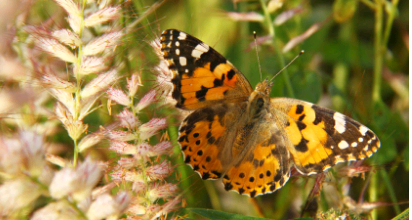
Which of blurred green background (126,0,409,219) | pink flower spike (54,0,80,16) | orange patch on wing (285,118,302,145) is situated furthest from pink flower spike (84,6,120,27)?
orange patch on wing (285,118,302,145)

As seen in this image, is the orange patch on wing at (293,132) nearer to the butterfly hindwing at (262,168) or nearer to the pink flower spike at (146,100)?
the butterfly hindwing at (262,168)

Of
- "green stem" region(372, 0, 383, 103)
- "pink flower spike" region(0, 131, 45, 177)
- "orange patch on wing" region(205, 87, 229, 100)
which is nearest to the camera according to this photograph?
"pink flower spike" region(0, 131, 45, 177)

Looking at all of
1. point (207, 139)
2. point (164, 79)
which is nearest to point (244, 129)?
point (207, 139)

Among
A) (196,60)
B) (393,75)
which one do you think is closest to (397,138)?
(393,75)

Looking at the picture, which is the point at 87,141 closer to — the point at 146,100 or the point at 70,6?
the point at 146,100

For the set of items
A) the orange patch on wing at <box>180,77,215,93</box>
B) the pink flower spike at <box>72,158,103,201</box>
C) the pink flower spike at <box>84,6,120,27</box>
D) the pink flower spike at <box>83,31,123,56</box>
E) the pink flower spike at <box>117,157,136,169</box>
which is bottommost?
the pink flower spike at <box>117,157,136,169</box>

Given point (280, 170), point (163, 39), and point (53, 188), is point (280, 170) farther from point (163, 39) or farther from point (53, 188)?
point (53, 188)

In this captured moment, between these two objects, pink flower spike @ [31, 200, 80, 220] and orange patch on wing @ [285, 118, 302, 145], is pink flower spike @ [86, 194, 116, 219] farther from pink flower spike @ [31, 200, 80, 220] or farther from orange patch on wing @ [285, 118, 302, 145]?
orange patch on wing @ [285, 118, 302, 145]
